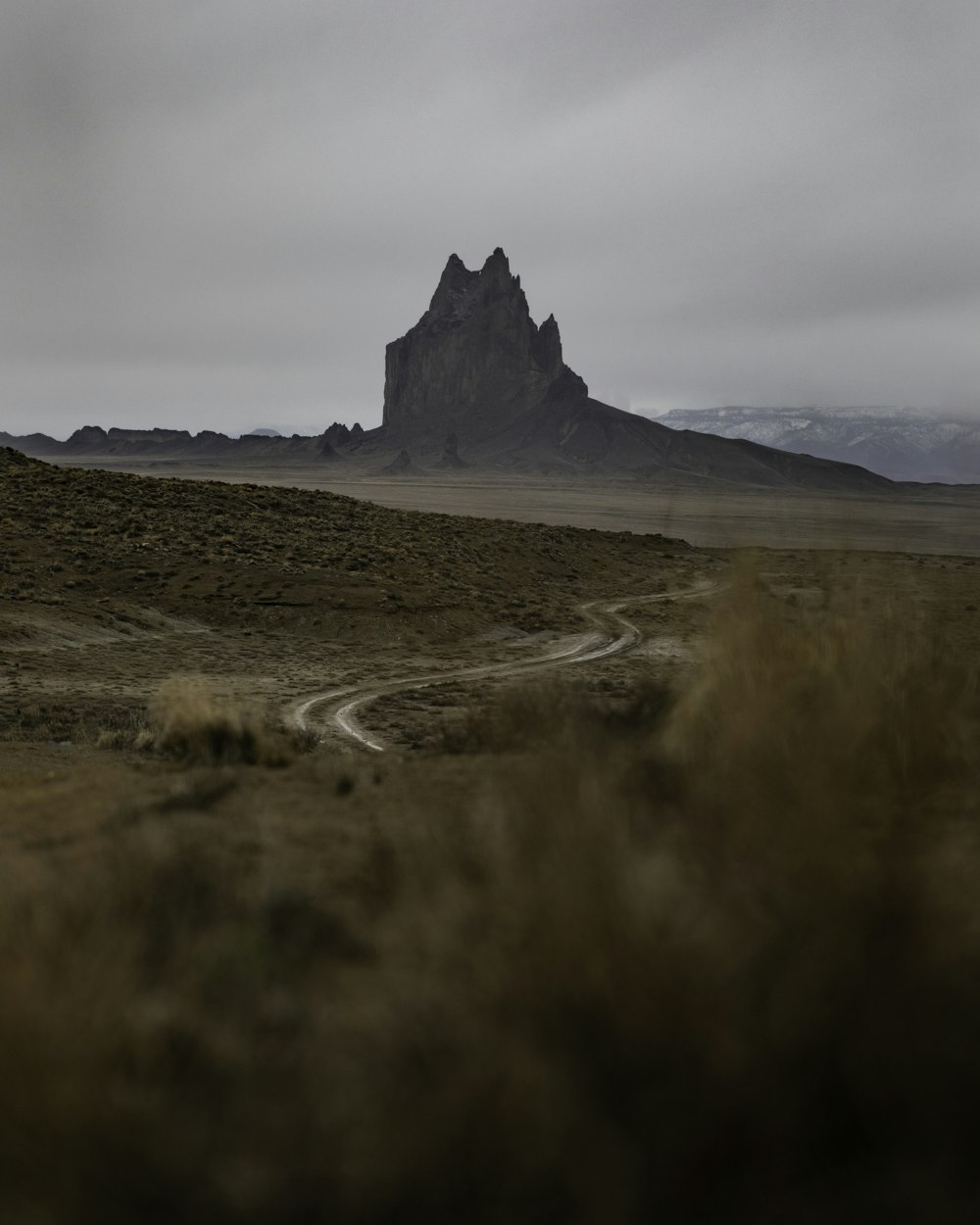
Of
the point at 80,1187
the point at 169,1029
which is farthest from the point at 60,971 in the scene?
the point at 80,1187

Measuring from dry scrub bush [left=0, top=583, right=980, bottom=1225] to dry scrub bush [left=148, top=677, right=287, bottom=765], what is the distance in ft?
12.0

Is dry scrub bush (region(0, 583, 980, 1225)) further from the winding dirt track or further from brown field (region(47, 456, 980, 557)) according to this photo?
the winding dirt track

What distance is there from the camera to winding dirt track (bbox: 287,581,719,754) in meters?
10.1

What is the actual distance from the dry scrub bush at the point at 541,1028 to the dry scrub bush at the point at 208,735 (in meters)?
3.66

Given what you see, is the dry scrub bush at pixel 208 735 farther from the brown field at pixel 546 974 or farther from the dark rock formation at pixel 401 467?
the dark rock formation at pixel 401 467

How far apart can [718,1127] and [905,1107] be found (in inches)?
16.4

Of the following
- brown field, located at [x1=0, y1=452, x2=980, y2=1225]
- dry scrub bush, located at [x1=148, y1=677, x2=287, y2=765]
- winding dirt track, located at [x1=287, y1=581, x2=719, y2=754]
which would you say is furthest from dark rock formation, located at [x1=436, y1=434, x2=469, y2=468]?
brown field, located at [x1=0, y1=452, x2=980, y2=1225]

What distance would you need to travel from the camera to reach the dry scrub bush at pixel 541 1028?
1842 millimetres

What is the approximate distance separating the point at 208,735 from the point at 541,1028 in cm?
587

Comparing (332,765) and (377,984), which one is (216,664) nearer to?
(332,765)

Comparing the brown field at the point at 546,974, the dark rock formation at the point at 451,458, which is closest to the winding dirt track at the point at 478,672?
the brown field at the point at 546,974

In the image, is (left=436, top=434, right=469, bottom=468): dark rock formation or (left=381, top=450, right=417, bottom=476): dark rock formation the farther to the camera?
(left=436, top=434, right=469, bottom=468): dark rock formation

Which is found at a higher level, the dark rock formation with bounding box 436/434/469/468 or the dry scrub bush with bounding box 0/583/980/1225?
the dark rock formation with bounding box 436/434/469/468

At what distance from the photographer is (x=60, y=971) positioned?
7.29 ft
